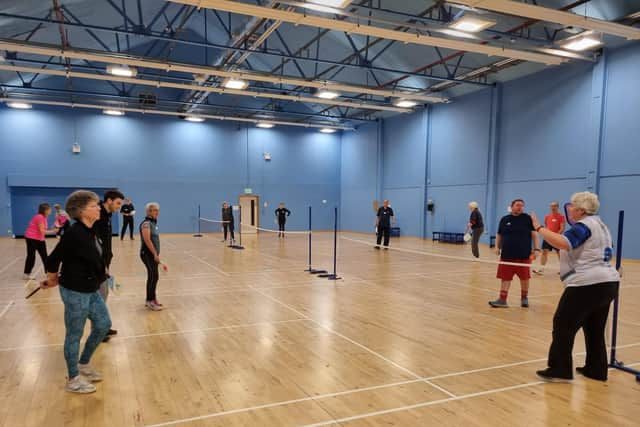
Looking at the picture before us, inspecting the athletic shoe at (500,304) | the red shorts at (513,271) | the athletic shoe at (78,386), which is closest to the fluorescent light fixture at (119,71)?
the athletic shoe at (78,386)

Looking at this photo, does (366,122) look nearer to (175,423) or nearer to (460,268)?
(460,268)

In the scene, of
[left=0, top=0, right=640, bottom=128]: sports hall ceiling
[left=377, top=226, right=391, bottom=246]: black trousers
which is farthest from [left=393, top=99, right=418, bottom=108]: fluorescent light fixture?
[left=377, top=226, right=391, bottom=246]: black trousers

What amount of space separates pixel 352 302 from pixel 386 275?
2.84 metres

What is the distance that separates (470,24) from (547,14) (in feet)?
5.23

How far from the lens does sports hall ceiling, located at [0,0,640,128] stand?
9656 millimetres

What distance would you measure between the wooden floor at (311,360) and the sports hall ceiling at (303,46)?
537 centimetres

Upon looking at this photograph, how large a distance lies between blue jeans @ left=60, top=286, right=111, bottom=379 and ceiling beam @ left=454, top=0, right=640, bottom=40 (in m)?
7.57

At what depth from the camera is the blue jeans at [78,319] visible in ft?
11.1

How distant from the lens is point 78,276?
338 cm

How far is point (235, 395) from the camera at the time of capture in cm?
352

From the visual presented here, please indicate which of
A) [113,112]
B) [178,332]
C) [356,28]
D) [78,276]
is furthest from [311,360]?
[113,112]

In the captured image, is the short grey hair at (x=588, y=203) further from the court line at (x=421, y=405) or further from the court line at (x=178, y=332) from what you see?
the court line at (x=178, y=332)

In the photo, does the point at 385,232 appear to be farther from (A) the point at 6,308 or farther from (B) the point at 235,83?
(A) the point at 6,308

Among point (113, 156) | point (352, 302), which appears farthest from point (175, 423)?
point (113, 156)
